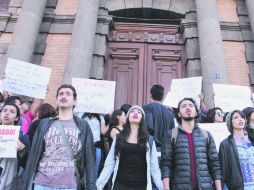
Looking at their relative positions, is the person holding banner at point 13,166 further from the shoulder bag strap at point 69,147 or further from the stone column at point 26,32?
the stone column at point 26,32

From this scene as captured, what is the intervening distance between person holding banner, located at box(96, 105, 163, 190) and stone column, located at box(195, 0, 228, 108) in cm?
494

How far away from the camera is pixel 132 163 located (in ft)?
13.4

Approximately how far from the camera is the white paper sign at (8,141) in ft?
12.3

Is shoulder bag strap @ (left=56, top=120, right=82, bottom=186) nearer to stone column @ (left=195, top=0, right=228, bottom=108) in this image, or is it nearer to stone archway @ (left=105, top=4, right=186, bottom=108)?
stone column @ (left=195, top=0, right=228, bottom=108)

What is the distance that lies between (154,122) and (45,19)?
300 inches

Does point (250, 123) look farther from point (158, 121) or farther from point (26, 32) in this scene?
point (26, 32)

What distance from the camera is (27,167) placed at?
141 inches

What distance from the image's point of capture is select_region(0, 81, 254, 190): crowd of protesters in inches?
143

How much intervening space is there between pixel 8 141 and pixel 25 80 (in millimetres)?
3089

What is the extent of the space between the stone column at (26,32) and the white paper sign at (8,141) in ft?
20.0

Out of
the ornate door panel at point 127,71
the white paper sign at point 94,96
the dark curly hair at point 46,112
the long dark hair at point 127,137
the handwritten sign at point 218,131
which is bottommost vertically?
the long dark hair at point 127,137

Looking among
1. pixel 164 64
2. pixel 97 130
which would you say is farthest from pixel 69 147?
pixel 164 64

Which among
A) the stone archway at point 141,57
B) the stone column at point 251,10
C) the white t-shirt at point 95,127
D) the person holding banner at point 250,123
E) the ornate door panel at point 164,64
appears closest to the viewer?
the person holding banner at point 250,123

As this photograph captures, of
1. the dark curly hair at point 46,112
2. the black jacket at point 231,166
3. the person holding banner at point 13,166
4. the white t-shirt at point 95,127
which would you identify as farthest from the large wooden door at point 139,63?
the person holding banner at point 13,166
